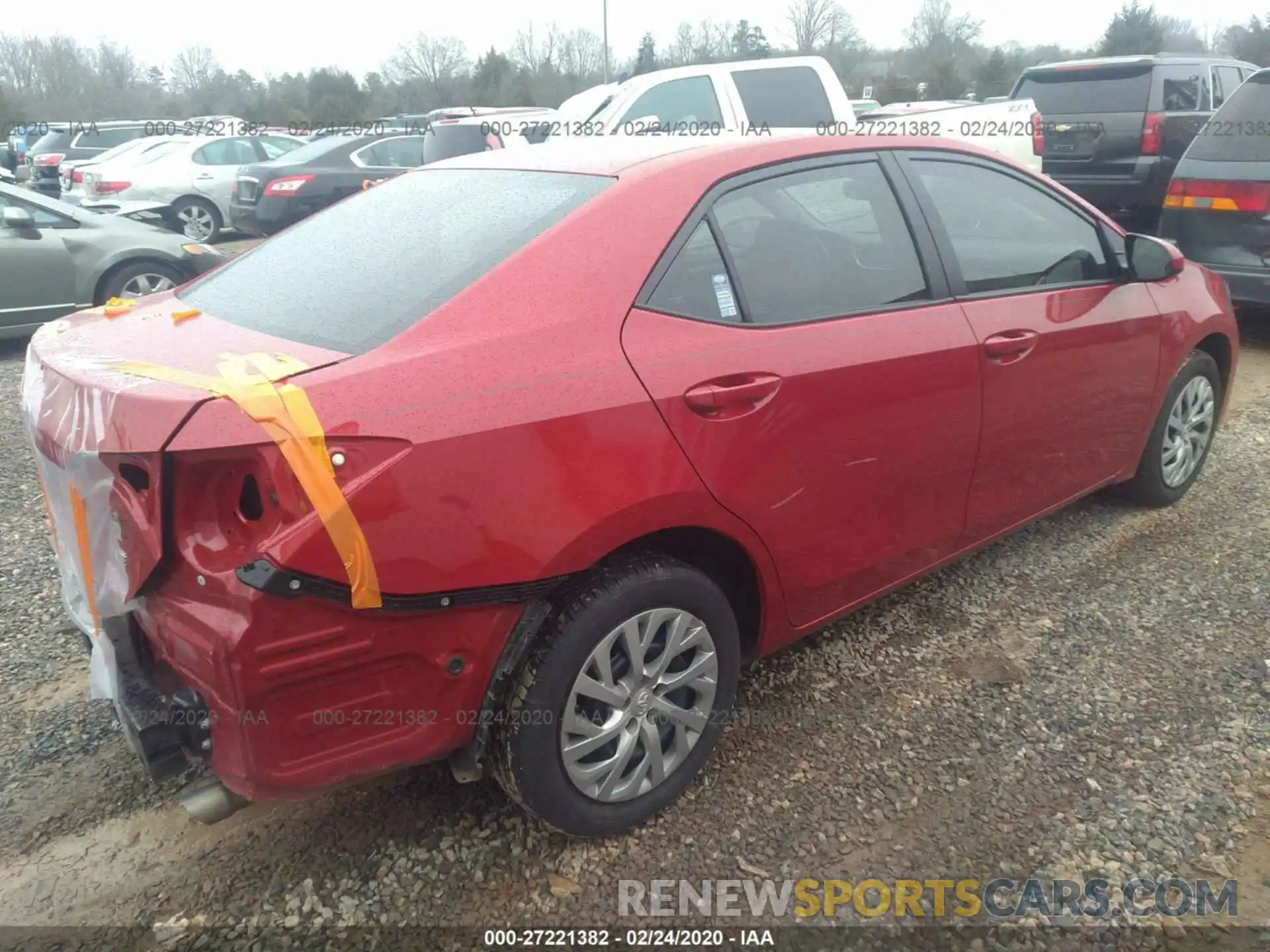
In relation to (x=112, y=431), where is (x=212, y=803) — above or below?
below

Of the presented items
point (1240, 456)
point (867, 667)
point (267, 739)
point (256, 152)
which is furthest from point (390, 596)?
point (256, 152)

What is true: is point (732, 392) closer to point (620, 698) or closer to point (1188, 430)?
point (620, 698)

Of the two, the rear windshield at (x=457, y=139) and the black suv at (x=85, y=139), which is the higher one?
the black suv at (x=85, y=139)

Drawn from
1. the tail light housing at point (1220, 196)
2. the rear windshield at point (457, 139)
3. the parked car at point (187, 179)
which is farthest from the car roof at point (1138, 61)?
the parked car at point (187, 179)

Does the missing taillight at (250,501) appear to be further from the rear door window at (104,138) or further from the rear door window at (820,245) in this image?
the rear door window at (104,138)

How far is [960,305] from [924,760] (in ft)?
4.38

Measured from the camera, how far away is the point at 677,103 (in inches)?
340

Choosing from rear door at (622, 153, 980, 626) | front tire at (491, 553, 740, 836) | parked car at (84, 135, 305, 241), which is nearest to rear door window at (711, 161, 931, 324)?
rear door at (622, 153, 980, 626)

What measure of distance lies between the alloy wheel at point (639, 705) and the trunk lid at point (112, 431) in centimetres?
92

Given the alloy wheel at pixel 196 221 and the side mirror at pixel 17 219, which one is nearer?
the side mirror at pixel 17 219

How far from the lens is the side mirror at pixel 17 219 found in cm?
726

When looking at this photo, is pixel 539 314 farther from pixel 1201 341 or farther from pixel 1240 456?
pixel 1240 456

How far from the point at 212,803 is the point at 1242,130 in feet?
23.2

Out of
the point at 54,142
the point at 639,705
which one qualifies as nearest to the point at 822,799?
the point at 639,705
